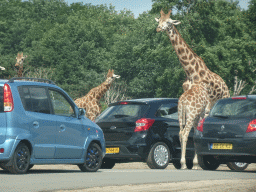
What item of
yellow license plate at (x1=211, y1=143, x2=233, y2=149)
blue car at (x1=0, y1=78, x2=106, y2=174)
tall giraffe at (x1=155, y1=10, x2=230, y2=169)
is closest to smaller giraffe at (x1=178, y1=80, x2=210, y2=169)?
tall giraffe at (x1=155, y1=10, x2=230, y2=169)

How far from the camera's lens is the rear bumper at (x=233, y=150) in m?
13.2

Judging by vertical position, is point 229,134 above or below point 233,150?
above

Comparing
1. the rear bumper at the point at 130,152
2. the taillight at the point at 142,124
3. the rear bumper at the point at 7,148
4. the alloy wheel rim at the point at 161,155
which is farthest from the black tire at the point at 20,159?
the alloy wheel rim at the point at 161,155

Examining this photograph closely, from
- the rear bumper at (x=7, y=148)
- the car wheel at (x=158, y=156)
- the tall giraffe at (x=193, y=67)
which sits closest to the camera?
the rear bumper at (x=7, y=148)

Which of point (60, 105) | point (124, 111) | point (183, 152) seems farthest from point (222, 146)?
point (60, 105)

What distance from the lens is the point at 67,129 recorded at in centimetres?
1232

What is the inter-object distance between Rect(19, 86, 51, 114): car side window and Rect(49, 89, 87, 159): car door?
251 millimetres

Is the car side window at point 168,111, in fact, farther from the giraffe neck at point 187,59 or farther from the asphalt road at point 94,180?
the giraffe neck at point 187,59

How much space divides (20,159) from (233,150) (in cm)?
494

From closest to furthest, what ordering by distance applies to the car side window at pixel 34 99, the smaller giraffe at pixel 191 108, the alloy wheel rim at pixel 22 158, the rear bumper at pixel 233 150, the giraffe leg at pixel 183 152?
the alloy wheel rim at pixel 22 158 < the car side window at pixel 34 99 < the rear bumper at pixel 233 150 < the giraffe leg at pixel 183 152 < the smaller giraffe at pixel 191 108

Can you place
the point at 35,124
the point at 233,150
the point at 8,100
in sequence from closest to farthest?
1. the point at 8,100
2. the point at 35,124
3. the point at 233,150

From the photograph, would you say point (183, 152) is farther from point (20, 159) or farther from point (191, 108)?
point (20, 159)

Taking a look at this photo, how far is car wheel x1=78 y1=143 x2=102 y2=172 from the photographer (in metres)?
12.9

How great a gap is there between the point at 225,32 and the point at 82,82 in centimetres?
2308
